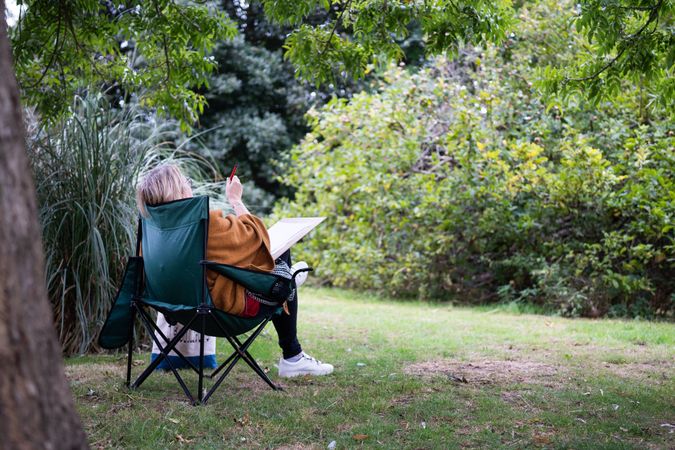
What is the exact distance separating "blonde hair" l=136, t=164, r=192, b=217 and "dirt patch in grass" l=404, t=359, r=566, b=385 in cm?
185

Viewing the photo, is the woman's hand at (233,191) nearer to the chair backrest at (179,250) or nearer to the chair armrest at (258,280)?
the chair backrest at (179,250)

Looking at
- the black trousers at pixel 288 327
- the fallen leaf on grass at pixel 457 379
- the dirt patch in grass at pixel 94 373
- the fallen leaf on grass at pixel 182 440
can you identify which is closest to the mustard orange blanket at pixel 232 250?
the black trousers at pixel 288 327

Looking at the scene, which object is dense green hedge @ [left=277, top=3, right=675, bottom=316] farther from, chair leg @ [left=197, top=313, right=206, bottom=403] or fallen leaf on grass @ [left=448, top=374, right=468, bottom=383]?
chair leg @ [left=197, top=313, right=206, bottom=403]

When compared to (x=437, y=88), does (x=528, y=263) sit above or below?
below

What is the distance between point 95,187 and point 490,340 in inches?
130

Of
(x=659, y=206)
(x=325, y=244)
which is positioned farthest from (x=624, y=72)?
(x=325, y=244)

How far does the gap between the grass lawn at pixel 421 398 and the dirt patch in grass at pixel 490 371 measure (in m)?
0.01

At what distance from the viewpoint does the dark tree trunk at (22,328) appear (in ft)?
4.72

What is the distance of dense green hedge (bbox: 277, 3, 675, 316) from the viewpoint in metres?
7.44

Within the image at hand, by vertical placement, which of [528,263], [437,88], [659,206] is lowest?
[528,263]

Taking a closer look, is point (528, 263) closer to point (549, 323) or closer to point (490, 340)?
point (549, 323)

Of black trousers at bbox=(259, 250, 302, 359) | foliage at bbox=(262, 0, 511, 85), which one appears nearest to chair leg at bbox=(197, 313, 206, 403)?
black trousers at bbox=(259, 250, 302, 359)

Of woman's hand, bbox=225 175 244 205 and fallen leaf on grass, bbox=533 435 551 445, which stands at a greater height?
woman's hand, bbox=225 175 244 205

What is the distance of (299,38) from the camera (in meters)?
4.60
